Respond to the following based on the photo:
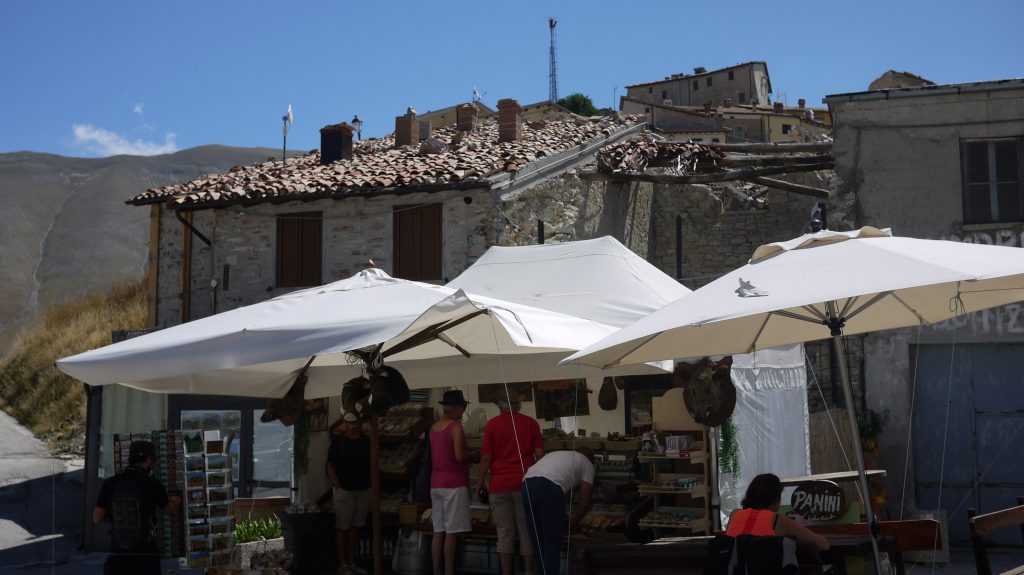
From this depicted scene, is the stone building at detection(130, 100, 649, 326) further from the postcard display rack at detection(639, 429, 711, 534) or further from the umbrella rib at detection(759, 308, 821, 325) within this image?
the umbrella rib at detection(759, 308, 821, 325)

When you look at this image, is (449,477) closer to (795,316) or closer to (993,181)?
(795,316)

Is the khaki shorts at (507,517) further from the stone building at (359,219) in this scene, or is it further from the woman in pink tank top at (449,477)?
the stone building at (359,219)

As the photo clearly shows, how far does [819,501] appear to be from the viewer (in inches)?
247

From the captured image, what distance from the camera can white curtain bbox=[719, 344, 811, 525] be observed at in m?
9.44

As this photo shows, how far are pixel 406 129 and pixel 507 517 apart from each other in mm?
14001

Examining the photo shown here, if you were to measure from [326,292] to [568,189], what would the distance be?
952cm

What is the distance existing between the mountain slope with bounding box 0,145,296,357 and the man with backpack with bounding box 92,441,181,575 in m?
29.4

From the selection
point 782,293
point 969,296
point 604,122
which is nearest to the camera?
point 782,293

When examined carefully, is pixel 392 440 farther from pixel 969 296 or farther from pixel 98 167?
pixel 98 167

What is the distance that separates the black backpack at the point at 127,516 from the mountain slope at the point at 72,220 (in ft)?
96.8

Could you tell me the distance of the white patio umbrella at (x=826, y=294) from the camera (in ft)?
14.9

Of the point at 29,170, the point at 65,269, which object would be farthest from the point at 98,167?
the point at 65,269

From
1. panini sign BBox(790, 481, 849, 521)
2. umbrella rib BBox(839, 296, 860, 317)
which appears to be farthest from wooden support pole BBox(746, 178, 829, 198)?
umbrella rib BBox(839, 296, 860, 317)

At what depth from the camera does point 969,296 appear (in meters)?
5.86
